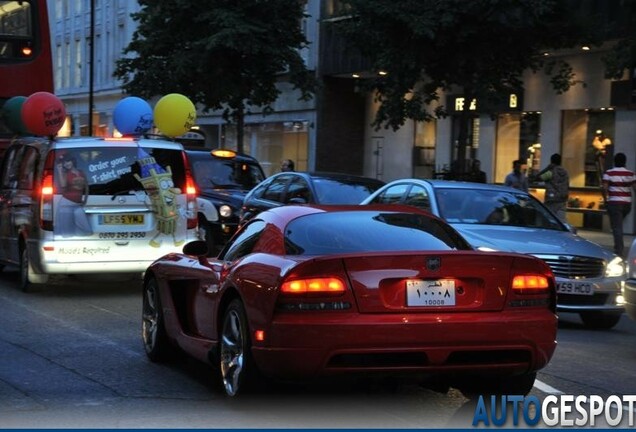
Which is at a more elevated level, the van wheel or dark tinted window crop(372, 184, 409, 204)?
dark tinted window crop(372, 184, 409, 204)

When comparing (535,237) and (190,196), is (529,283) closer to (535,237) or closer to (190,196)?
(535,237)

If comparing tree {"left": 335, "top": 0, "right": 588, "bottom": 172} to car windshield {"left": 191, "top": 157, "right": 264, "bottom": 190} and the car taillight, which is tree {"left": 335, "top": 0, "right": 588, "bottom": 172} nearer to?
car windshield {"left": 191, "top": 157, "right": 264, "bottom": 190}

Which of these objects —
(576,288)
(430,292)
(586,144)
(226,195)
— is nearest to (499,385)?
(430,292)

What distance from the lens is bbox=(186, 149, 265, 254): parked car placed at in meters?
17.1

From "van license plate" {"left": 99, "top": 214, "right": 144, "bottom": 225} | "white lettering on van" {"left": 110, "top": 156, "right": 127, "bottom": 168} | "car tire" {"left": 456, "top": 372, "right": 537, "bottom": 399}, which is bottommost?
"car tire" {"left": 456, "top": 372, "right": 537, "bottom": 399}

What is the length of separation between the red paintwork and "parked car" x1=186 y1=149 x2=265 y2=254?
10.2 meters

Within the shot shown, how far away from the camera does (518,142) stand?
2903 centimetres

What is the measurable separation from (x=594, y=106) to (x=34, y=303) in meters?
17.6

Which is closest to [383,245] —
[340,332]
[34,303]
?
[340,332]

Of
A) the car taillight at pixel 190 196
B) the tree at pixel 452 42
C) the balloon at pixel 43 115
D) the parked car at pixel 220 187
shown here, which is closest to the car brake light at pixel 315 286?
the car taillight at pixel 190 196

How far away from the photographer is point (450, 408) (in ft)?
22.1

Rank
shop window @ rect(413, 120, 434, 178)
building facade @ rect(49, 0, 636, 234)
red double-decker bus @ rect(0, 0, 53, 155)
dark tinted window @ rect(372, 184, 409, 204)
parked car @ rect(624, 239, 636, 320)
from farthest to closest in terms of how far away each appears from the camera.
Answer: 1. shop window @ rect(413, 120, 434, 178)
2. building facade @ rect(49, 0, 636, 234)
3. red double-decker bus @ rect(0, 0, 53, 155)
4. dark tinted window @ rect(372, 184, 409, 204)
5. parked car @ rect(624, 239, 636, 320)

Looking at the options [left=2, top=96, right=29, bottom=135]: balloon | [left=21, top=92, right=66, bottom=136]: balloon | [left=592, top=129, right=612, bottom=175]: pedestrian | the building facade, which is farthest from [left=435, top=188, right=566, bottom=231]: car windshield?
[left=592, top=129, right=612, bottom=175]: pedestrian

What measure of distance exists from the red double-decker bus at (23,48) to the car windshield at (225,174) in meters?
3.14
